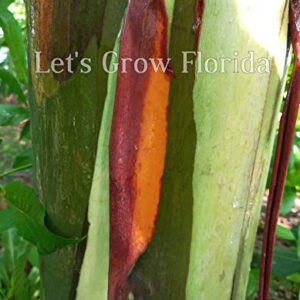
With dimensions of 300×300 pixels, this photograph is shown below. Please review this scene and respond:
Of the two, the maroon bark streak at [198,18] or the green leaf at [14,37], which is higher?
the maroon bark streak at [198,18]

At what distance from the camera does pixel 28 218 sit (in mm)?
469

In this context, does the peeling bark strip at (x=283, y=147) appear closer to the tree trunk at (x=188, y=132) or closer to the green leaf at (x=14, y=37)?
the tree trunk at (x=188, y=132)

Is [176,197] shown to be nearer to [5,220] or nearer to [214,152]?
[214,152]

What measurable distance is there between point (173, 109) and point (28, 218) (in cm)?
18

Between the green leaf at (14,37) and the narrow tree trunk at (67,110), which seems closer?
the narrow tree trunk at (67,110)

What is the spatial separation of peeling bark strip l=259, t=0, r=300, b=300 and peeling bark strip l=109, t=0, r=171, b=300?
0.09 metres

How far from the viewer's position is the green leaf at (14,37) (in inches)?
25.1

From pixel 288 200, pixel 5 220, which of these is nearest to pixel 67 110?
pixel 5 220

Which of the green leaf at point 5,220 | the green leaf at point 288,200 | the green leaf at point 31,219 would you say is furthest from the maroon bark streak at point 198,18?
the green leaf at point 288,200

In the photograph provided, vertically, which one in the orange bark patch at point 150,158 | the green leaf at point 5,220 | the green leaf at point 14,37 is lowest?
the green leaf at point 5,220

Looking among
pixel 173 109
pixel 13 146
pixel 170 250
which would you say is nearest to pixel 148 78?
pixel 173 109

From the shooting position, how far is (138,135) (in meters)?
0.36

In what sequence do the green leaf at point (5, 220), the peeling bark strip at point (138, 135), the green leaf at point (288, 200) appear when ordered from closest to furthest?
the peeling bark strip at point (138, 135)
the green leaf at point (5, 220)
the green leaf at point (288, 200)

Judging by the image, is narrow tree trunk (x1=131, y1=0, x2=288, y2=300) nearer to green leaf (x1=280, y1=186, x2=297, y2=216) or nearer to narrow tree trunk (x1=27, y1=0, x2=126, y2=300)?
narrow tree trunk (x1=27, y1=0, x2=126, y2=300)
